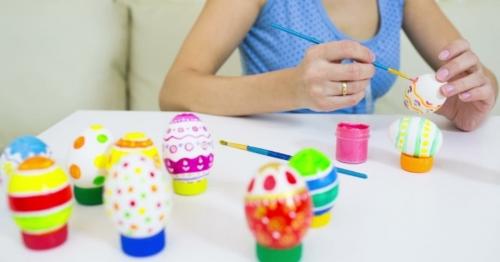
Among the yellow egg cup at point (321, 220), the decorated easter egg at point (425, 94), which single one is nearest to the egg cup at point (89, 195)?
the yellow egg cup at point (321, 220)

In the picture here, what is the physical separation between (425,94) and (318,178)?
31 centimetres

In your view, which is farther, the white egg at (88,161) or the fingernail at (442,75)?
the fingernail at (442,75)

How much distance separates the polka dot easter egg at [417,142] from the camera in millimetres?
589

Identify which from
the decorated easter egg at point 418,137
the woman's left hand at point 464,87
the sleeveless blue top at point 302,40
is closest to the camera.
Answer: the decorated easter egg at point 418,137

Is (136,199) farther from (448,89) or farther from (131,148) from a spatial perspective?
(448,89)

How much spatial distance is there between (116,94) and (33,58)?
0.75 ft

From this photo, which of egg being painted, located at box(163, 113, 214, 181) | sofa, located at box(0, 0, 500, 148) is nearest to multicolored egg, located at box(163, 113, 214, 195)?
egg being painted, located at box(163, 113, 214, 181)

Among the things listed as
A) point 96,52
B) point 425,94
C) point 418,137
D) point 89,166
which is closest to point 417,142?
point 418,137

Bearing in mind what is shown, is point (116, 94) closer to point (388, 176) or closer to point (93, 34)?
point (93, 34)

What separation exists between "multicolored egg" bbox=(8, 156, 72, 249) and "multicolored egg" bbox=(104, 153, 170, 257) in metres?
0.04

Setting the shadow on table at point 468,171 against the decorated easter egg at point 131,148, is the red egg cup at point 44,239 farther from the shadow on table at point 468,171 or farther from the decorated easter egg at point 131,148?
the shadow on table at point 468,171

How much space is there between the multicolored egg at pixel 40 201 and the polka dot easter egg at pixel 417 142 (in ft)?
1.27

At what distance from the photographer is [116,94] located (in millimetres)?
1386

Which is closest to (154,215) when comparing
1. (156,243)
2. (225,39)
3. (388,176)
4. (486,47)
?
(156,243)
